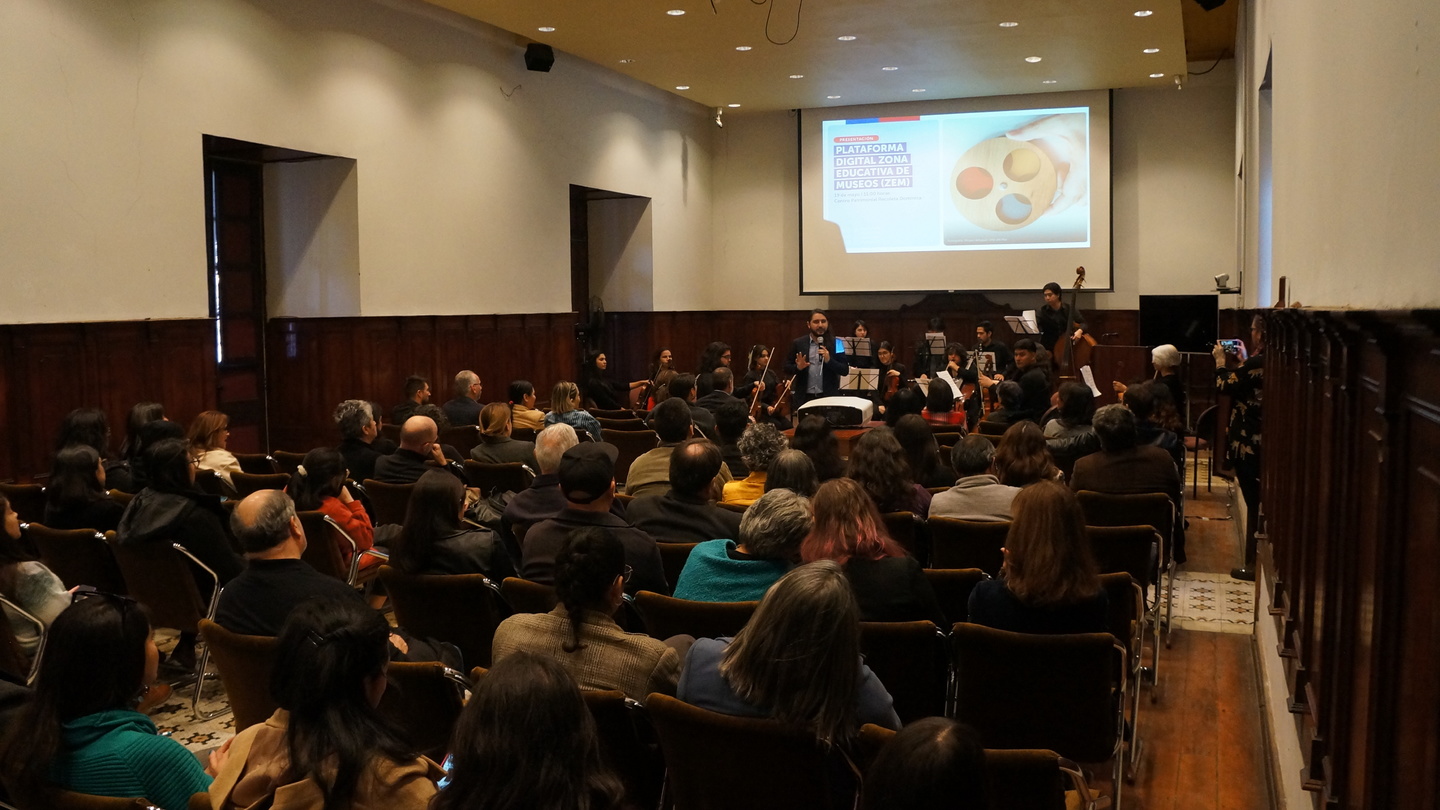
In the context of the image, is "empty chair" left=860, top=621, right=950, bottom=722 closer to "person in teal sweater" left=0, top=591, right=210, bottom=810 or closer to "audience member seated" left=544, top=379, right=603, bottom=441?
"person in teal sweater" left=0, top=591, right=210, bottom=810

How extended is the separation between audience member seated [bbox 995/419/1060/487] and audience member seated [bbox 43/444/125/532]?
385 cm

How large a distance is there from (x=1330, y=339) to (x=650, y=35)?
1031 centimetres

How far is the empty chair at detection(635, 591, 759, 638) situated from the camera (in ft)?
10.6

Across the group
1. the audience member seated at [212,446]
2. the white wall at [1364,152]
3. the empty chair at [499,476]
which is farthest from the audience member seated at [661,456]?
the white wall at [1364,152]

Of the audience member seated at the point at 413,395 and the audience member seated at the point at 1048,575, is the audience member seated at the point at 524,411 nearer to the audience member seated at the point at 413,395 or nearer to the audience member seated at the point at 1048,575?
the audience member seated at the point at 413,395

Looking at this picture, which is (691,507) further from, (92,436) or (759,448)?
(92,436)

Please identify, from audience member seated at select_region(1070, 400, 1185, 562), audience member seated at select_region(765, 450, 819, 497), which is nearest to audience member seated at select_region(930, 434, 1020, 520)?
audience member seated at select_region(765, 450, 819, 497)

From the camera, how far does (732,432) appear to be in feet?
19.7

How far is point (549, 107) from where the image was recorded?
13125mm

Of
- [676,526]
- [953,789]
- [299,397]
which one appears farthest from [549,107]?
[953,789]

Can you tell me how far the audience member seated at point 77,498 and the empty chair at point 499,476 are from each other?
1798 mm

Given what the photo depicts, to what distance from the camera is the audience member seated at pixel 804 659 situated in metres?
2.36

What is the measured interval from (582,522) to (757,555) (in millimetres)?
743

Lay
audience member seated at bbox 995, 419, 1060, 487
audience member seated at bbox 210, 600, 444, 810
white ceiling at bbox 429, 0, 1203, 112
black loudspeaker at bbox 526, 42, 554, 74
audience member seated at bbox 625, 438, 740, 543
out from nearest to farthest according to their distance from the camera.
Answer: audience member seated at bbox 210, 600, 444, 810 < audience member seated at bbox 625, 438, 740, 543 < audience member seated at bbox 995, 419, 1060, 487 < white ceiling at bbox 429, 0, 1203, 112 < black loudspeaker at bbox 526, 42, 554, 74
